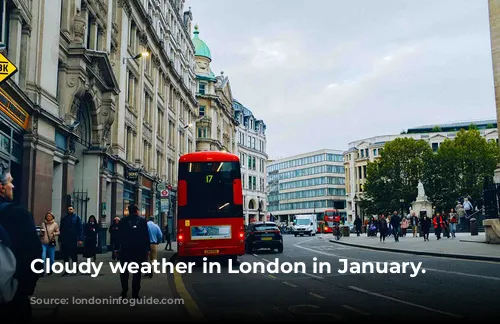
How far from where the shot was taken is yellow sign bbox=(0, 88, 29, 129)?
49.6 ft

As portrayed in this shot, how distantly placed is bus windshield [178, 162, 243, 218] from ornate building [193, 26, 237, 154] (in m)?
48.3

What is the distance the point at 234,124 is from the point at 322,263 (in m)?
69.1

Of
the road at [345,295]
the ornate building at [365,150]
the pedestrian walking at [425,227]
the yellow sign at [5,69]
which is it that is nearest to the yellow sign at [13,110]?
the road at [345,295]

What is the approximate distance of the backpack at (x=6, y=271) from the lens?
3.94 meters

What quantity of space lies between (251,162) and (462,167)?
3966cm

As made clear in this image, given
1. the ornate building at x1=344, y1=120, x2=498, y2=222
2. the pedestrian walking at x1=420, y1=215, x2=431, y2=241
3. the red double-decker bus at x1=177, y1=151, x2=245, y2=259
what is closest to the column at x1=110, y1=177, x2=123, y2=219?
the red double-decker bus at x1=177, y1=151, x2=245, y2=259

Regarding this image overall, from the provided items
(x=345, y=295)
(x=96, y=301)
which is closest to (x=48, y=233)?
(x=96, y=301)

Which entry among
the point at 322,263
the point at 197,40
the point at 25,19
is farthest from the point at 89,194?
the point at 197,40

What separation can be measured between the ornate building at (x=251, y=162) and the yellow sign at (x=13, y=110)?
72.6 metres

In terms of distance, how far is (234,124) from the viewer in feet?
284

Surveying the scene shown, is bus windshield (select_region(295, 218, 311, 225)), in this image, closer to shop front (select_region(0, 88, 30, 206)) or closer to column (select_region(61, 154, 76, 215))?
column (select_region(61, 154, 76, 215))

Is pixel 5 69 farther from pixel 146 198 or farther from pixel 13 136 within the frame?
pixel 146 198

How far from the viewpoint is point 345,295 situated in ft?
33.9

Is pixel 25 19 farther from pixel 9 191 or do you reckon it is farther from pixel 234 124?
pixel 234 124
